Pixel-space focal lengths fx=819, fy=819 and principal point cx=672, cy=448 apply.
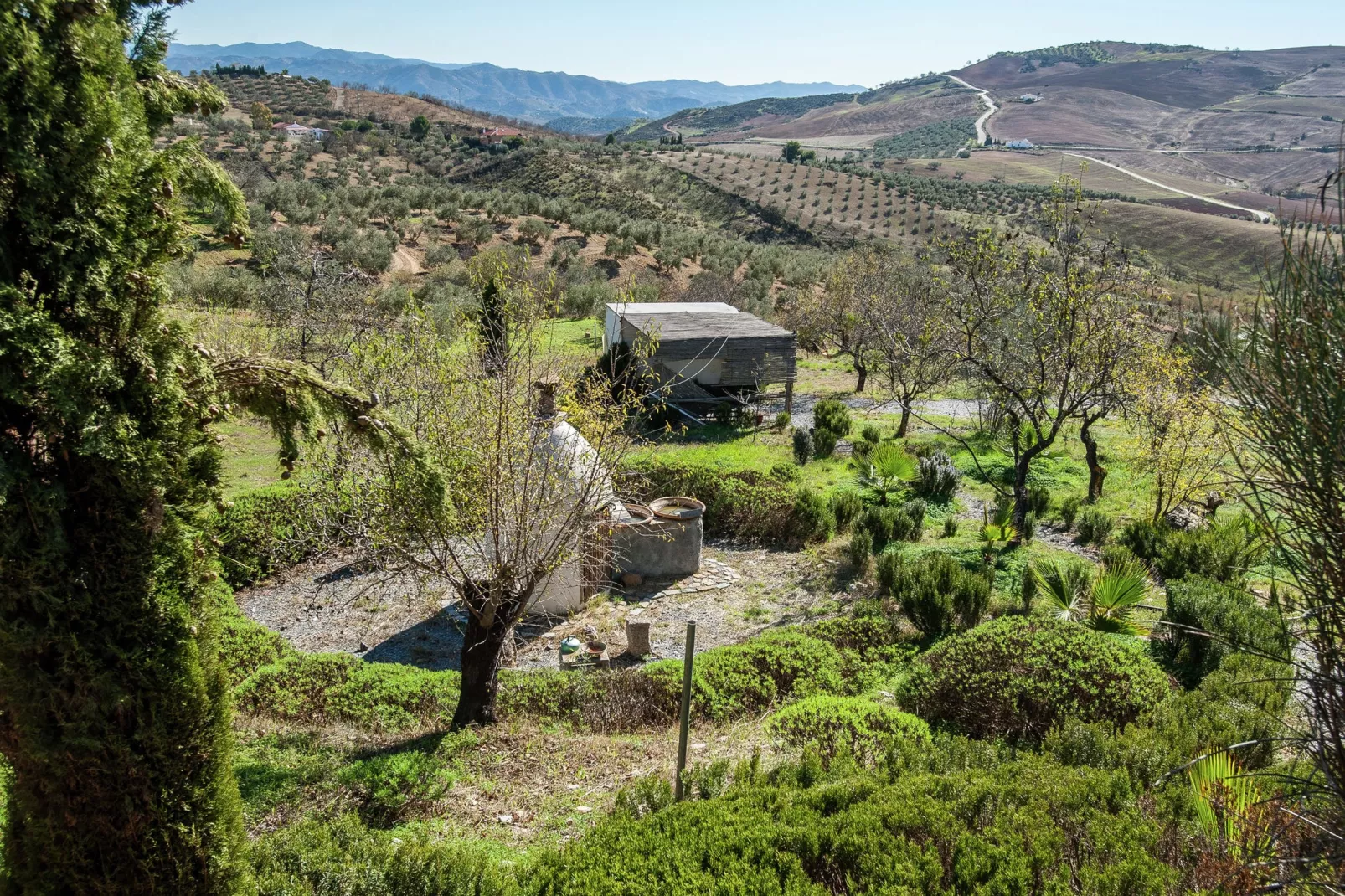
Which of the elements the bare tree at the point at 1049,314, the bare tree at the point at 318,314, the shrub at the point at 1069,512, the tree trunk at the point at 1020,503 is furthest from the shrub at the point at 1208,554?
the bare tree at the point at 318,314

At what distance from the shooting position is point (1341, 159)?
2881 mm

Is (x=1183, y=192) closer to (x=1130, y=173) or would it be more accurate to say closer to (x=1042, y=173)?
(x=1130, y=173)

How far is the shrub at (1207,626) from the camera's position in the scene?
7.25 metres

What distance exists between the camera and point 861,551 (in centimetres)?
1096

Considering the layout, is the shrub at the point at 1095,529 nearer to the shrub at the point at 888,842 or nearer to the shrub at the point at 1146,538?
the shrub at the point at 1146,538

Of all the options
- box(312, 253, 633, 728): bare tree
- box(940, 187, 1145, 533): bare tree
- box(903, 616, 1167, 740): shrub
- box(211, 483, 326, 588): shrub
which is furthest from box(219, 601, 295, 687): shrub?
box(940, 187, 1145, 533): bare tree

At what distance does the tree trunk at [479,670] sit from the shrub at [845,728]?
2.39 m

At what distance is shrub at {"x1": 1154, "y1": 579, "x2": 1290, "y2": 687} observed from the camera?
7246 millimetres

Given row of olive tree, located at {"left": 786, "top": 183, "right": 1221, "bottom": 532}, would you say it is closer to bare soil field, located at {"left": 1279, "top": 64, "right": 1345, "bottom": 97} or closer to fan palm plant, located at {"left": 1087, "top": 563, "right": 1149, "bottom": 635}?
fan palm plant, located at {"left": 1087, "top": 563, "right": 1149, "bottom": 635}

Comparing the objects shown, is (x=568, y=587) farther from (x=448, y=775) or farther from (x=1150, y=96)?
(x=1150, y=96)

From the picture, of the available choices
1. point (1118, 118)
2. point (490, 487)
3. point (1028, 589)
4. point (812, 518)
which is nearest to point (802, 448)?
point (812, 518)

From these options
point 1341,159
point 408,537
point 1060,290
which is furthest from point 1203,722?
point 1060,290

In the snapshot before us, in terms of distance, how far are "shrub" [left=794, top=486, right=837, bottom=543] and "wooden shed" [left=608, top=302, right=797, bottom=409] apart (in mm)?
5843

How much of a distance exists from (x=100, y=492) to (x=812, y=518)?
967 cm
